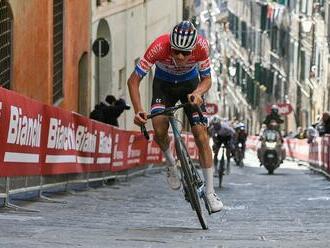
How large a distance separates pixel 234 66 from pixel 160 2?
50638 mm

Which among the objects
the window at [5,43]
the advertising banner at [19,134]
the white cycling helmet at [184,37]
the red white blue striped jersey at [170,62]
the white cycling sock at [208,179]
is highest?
the window at [5,43]

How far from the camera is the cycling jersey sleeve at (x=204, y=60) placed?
10.6 metres

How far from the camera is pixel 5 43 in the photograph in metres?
20.3

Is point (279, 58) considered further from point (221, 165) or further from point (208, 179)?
point (208, 179)

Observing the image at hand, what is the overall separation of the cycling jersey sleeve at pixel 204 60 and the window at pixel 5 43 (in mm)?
9541

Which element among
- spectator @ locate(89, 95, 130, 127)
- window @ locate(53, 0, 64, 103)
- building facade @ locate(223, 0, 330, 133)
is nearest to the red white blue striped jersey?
spectator @ locate(89, 95, 130, 127)

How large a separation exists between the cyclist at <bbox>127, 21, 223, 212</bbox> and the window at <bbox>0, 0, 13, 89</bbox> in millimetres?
9418

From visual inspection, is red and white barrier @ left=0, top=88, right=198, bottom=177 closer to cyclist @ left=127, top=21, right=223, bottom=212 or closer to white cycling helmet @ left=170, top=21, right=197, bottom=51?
cyclist @ left=127, top=21, right=223, bottom=212

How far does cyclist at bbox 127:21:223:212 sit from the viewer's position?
411 inches

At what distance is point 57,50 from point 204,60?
14.8 meters

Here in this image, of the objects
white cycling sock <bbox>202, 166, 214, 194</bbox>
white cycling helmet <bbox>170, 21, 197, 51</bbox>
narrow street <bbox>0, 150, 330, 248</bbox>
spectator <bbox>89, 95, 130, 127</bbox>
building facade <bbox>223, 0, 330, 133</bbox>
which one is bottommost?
narrow street <bbox>0, 150, 330, 248</bbox>

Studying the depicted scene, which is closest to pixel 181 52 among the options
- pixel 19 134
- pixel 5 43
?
pixel 19 134

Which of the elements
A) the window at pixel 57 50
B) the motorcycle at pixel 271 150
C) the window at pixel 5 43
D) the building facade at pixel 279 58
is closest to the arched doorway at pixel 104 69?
the motorcycle at pixel 271 150

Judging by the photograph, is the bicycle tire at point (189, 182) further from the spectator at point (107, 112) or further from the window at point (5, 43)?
the spectator at point (107, 112)
